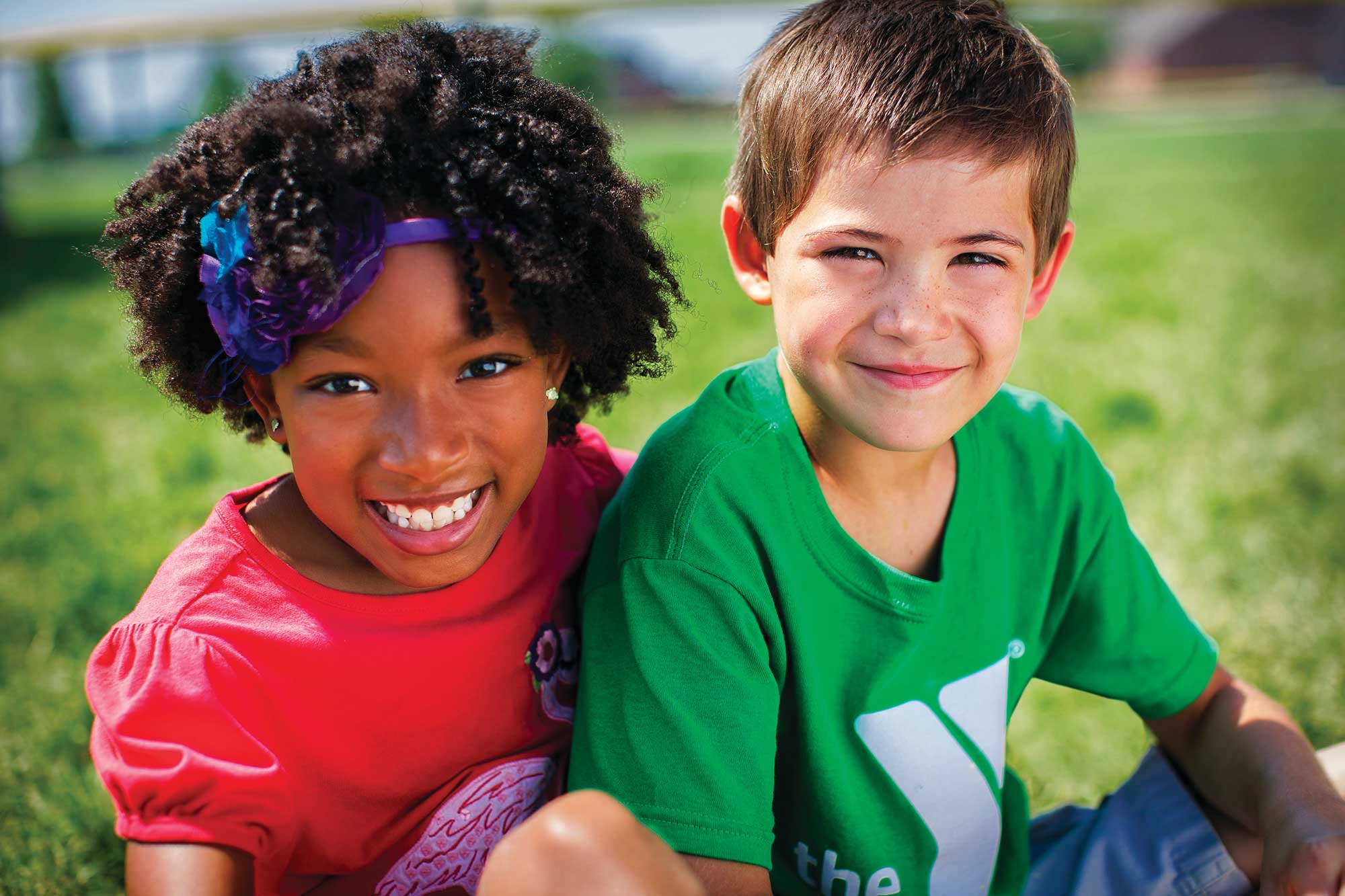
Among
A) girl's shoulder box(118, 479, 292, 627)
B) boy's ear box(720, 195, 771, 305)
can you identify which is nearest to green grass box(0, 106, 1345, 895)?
boy's ear box(720, 195, 771, 305)

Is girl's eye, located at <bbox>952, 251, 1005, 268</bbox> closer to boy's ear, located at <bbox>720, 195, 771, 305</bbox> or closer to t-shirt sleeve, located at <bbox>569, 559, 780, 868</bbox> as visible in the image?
boy's ear, located at <bbox>720, 195, 771, 305</bbox>

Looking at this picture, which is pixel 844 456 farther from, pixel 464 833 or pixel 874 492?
pixel 464 833

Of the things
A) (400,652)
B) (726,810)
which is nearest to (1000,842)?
(726,810)

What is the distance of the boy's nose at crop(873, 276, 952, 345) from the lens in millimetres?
1456

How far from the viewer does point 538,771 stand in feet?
5.30

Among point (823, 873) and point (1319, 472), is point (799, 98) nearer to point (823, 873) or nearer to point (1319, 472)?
point (823, 873)

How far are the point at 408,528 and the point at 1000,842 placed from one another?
43.2 inches

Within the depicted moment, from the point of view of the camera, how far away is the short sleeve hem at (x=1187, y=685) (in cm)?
179

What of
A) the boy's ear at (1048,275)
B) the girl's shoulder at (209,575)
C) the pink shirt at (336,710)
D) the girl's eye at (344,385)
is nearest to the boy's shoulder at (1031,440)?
the boy's ear at (1048,275)

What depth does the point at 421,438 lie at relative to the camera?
1335 millimetres

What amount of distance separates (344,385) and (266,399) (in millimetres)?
186

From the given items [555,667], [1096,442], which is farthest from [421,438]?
[1096,442]

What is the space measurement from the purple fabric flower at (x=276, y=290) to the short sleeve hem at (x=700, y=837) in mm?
687

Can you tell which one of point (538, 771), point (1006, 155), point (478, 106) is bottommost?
point (538, 771)
